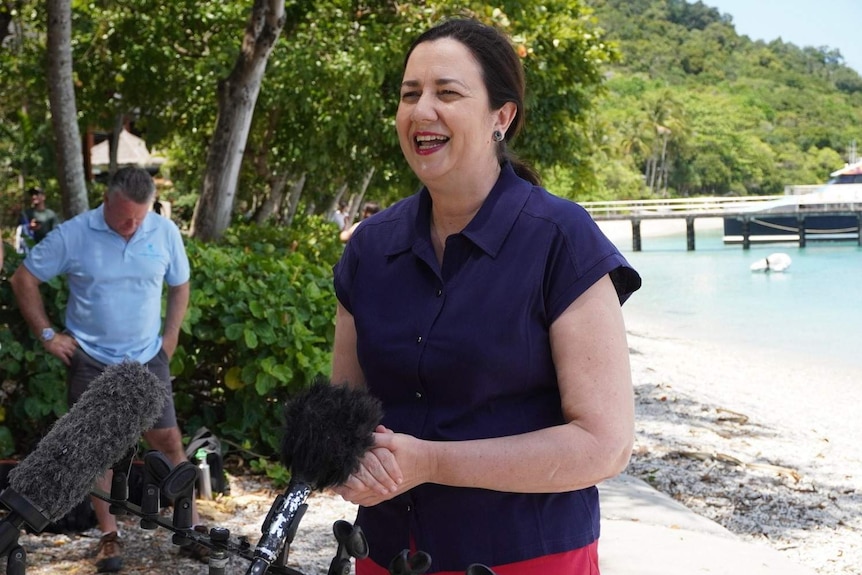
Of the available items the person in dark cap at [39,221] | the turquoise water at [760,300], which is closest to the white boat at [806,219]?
the turquoise water at [760,300]

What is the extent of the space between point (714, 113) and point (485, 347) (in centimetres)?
12595

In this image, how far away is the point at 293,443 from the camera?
1707 mm

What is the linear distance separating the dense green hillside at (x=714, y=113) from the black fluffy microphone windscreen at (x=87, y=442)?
3230 inches

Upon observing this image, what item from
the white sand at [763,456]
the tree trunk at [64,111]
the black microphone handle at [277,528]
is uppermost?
the tree trunk at [64,111]

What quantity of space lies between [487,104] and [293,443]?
806 mm

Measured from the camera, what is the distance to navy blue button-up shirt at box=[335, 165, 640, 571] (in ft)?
6.51

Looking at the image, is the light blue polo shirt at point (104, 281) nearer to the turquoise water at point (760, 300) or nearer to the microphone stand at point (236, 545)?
the microphone stand at point (236, 545)

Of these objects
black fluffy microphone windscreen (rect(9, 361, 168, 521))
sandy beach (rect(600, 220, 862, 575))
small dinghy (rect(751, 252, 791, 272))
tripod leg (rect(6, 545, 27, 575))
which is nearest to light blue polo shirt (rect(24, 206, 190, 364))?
tripod leg (rect(6, 545, 27, 575))

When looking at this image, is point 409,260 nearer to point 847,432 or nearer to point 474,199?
point 474,199

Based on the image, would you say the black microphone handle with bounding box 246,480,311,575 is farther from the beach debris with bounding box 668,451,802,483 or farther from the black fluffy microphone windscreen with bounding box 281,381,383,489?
the beach debris with bounding box 668,451,802,483

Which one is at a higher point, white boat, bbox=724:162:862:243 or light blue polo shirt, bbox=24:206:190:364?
light blue polo shirt, bbox=24:206:190:364

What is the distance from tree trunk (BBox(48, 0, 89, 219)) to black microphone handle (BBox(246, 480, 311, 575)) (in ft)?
23.7

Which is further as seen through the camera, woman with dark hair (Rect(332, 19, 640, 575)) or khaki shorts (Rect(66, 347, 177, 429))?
khaki shorts (Rect(66, 347, 177, 429))

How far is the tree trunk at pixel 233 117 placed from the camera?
32.4 feet
